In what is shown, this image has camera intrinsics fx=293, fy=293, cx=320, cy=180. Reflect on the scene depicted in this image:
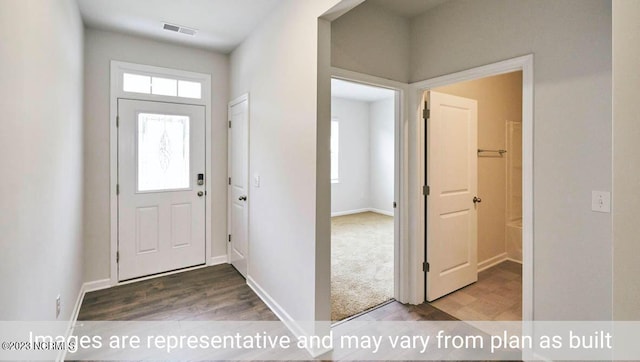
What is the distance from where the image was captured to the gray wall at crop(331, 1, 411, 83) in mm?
2473

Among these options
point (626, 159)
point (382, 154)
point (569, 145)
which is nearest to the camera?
point (626, 159)

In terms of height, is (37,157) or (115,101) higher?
(115,101)

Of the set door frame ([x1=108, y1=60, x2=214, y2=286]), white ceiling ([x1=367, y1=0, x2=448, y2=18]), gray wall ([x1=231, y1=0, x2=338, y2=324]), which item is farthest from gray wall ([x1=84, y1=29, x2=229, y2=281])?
white ceiling ([x1=367, y1=0, x2=448, y2=18])

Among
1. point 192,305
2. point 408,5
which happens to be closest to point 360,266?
point 192,305

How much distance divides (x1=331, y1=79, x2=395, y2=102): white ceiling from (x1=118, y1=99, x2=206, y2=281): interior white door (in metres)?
3.34

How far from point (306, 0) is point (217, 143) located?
2214 millimetres

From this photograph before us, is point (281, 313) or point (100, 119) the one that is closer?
point (281, 313)

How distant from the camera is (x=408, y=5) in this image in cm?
264

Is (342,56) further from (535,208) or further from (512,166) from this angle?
(512,166)

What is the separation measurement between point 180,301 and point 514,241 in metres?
4.07

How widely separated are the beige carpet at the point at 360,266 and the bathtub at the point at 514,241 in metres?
1.55

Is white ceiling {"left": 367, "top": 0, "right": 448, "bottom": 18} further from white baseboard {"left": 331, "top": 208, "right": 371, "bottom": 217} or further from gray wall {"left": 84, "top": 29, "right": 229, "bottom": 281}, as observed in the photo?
white baseboard {"left": 331, "top": 208, "right": 371, "bottom": 217}

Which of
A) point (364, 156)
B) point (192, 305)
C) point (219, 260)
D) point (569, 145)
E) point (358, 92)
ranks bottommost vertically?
point (192, 305)

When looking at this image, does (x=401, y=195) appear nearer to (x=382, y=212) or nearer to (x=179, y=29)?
(x=179, y=29)
